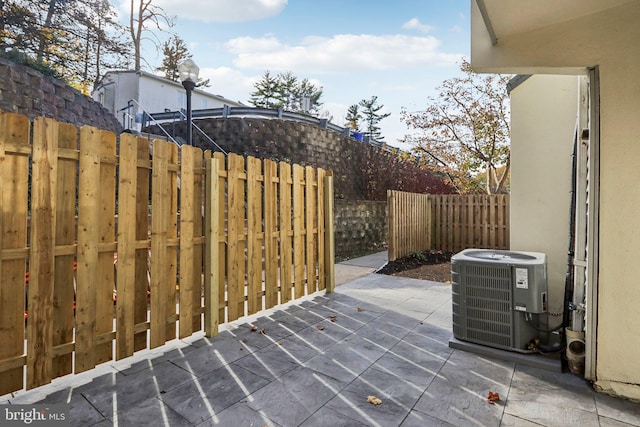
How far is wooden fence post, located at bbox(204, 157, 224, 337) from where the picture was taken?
10.1ft

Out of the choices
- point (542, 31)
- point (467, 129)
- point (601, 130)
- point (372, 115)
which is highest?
point (372, 115)

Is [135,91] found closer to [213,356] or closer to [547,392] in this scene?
[213,356]

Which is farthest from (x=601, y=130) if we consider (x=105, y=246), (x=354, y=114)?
(x=354, y=114)

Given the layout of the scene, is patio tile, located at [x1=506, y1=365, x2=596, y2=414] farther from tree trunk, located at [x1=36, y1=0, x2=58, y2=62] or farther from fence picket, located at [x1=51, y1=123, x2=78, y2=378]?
tree trunk, located at [x1=36, y1=0, x2=58, y2=62]

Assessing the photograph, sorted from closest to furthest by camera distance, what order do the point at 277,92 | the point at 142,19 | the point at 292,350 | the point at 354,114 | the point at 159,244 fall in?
1. the point at 159,244
2. the point at 292,350
3. the point at 142,19
4. the point at 277,92
5. the point at 354,114

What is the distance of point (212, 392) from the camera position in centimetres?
214

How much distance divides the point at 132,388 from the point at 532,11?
3784 mm

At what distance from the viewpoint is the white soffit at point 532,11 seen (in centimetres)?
214

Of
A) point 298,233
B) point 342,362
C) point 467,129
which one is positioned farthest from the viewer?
point 467,129

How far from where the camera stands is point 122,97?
15.7 meters

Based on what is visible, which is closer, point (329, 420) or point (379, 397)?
point (329, 420)

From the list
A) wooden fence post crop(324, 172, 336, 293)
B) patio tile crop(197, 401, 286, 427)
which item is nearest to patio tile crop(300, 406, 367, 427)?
patio tile crop(197, 401, 286, 427)

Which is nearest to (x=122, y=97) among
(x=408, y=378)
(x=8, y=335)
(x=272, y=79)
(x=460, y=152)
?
(x=272, y=79)

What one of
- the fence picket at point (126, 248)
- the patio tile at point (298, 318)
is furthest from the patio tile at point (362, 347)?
the fence picket at point (126, 248)
